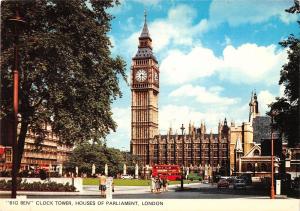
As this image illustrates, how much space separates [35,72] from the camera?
30375 millimetres

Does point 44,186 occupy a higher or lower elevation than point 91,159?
lower

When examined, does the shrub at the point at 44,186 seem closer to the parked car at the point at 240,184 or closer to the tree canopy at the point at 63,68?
the tree canopy at the point at 63,68

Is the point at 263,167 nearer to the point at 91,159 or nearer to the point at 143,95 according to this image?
the point at 91,159

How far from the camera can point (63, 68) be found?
3192 centimetres

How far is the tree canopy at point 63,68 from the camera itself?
30.6m

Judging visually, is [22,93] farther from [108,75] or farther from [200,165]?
[200,165]

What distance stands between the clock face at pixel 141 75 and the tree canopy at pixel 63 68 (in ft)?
473

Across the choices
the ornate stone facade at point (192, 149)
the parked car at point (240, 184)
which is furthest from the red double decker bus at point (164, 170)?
the ornate stone facade at point (192, 149)

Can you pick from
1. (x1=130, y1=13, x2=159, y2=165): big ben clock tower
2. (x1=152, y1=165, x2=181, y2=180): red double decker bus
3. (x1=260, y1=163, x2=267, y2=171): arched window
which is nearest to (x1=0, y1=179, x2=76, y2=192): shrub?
(x1=152, y1=165, x2=181, y2=180): red double decker bus

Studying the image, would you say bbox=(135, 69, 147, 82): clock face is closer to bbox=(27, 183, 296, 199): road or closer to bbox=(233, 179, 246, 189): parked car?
bbox=(233, 179, 246, 189): parked car

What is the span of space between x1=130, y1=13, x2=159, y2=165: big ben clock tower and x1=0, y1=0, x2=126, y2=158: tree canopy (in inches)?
5543

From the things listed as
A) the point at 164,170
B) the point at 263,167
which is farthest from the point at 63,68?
the point at 263,167

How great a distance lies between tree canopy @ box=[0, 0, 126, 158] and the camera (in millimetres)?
30562

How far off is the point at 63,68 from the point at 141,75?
150m
